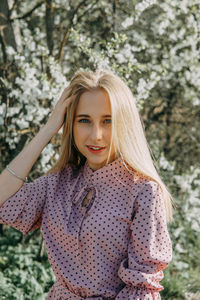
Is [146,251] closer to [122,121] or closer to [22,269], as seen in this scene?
[122,121]

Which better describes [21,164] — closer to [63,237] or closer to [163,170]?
[63,237]

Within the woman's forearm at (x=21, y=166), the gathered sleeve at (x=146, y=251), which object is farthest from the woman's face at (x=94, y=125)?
the gathered sleeve at (x=146, y=251)

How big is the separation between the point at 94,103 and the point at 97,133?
122 mm

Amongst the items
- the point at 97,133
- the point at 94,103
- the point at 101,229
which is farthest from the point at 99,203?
the point at 94,103

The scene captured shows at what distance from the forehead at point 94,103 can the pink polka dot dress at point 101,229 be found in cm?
22

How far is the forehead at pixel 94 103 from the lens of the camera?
1.70 meters

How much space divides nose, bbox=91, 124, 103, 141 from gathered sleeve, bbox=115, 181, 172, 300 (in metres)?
0.26

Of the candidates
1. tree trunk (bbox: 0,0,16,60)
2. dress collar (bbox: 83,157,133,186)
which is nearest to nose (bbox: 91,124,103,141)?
dress collar (bbox: 83,157,133,186)

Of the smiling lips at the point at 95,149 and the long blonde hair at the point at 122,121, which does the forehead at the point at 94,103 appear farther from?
the smiling lips at the point at 95,149

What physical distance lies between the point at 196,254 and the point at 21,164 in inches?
125

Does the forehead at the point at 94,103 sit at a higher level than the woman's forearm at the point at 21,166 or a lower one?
higher

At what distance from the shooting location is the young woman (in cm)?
159

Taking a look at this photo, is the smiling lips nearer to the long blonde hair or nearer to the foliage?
the long blonde hair

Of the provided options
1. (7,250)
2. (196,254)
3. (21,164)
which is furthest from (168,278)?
(21,164)
